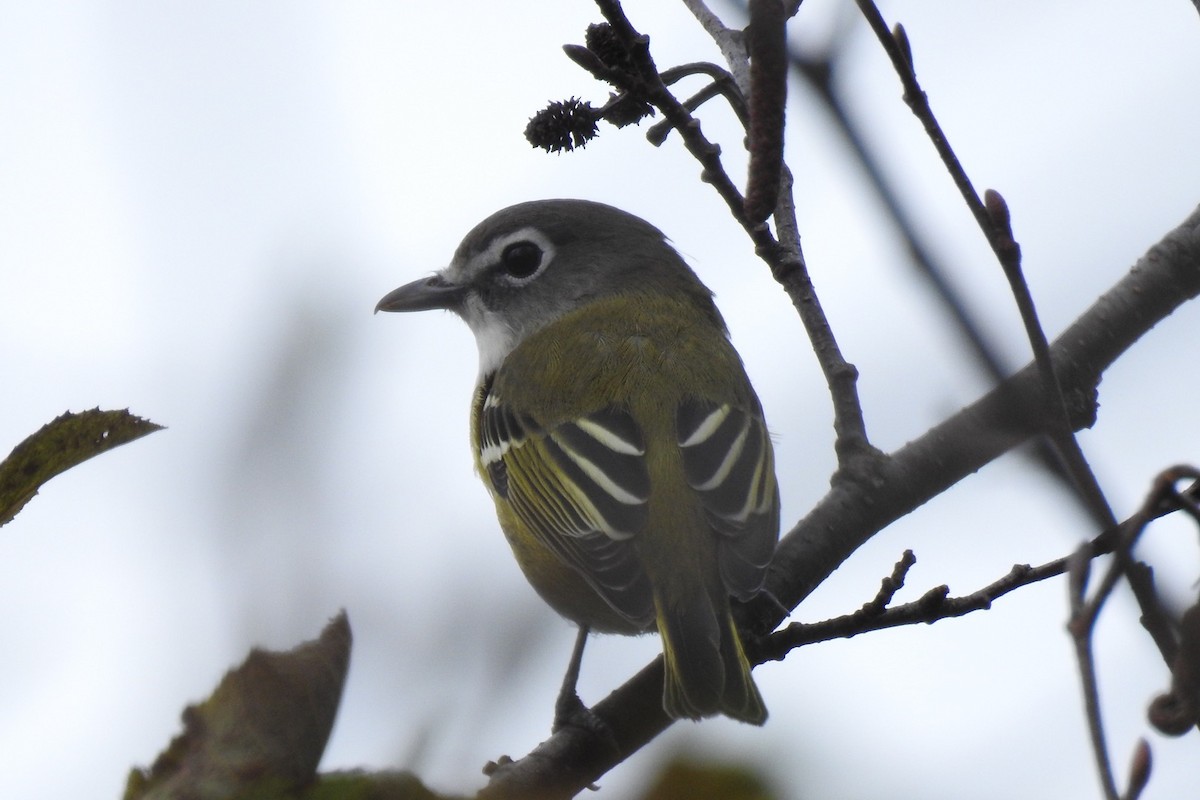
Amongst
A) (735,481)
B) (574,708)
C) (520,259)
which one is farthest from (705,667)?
(520,259)

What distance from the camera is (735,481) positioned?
4496mm

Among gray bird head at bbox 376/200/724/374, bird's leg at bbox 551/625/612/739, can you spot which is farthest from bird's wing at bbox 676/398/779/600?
gray bird head at bbox 376/200/724/374

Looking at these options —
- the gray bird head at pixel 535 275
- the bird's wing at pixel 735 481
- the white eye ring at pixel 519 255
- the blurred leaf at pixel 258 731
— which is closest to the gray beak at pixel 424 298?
the gray bird head at pixel 535 275

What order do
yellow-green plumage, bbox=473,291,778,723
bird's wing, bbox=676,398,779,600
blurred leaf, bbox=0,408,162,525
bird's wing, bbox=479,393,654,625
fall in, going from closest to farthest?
blurred leaf, bbox=0,408,162,525 → yellow-green plumage, bbox=473,291,778,723 → bird's wing, bbox=676,398,779,600 → bird's wing, bbox=479,393,654,625

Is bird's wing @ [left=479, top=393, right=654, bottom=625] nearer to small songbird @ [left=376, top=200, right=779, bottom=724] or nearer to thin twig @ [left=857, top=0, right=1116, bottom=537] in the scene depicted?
small songbird @ [left=376, top=200, right=779, bottom=724]

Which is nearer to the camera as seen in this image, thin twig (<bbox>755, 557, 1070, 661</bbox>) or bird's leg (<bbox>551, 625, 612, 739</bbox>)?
thin twig (<bbox>755, 557, 1070, 661</bbox>)

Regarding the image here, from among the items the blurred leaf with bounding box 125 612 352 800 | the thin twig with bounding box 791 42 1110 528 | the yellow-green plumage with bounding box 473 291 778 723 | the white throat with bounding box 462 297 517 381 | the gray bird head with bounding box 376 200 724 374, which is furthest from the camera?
the gray bird head with bounding box 376 200 724 374

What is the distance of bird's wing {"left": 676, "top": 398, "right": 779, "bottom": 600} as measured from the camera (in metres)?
4.07

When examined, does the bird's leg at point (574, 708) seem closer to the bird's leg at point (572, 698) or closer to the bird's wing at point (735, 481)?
the bird's leg at point (572, 698)

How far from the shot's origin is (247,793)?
1.46 meters

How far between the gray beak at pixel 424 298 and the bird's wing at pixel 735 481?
6.57ft

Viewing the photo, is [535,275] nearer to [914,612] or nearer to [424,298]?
[424,298]

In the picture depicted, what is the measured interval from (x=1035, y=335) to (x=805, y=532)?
2.61m

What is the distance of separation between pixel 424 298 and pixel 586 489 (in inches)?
88.8
